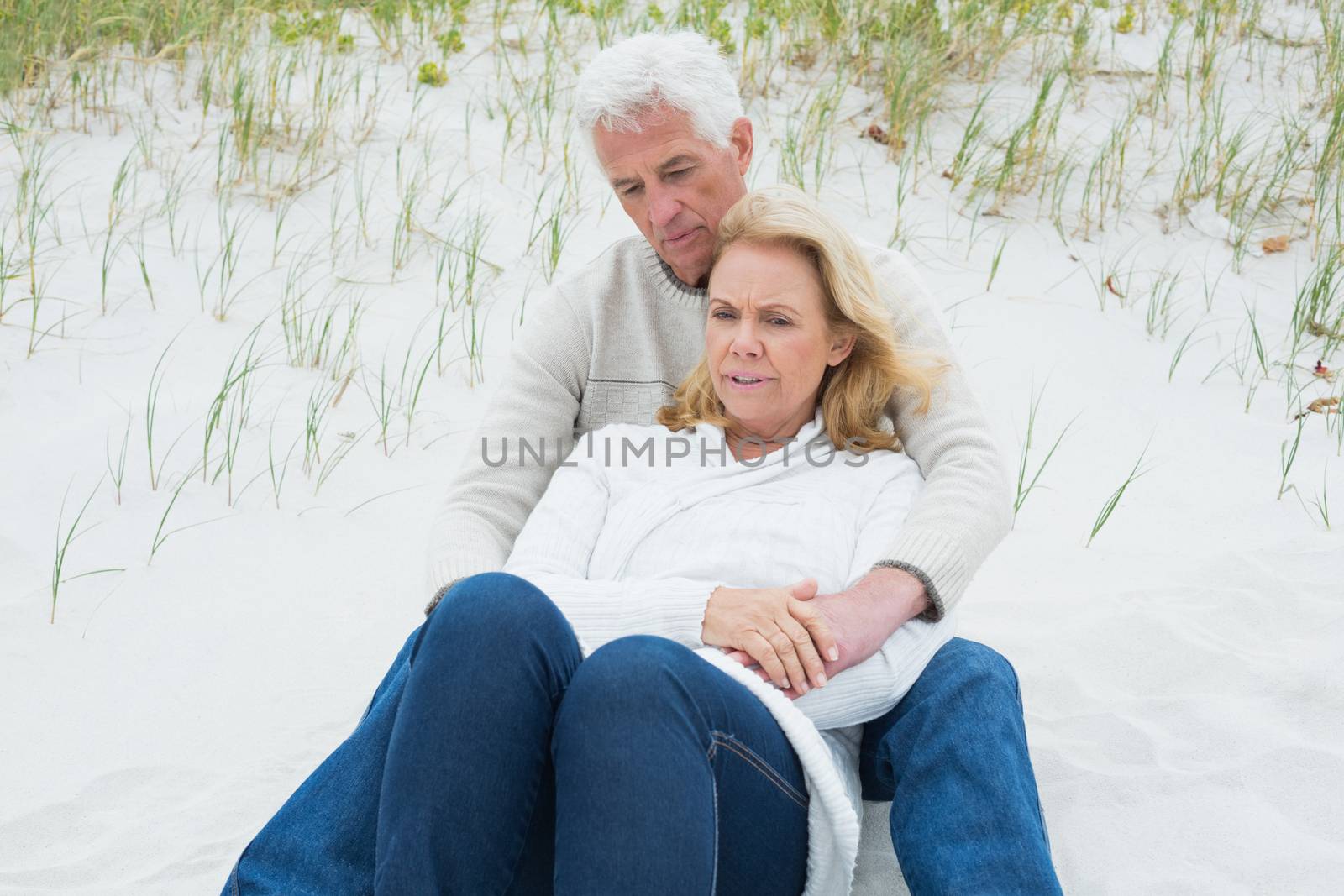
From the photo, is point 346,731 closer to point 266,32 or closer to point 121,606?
point 121,606

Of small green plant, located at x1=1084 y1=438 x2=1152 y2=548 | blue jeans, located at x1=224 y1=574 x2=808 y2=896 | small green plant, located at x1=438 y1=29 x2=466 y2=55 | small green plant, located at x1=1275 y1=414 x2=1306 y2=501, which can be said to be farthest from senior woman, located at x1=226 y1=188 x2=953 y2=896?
small green plant, located at x1=438 y1=29 x2=466 y2=55

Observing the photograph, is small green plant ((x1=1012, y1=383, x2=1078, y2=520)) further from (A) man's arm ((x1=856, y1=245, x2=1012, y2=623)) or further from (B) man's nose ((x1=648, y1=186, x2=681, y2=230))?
(B) man's nose ((x1=648, y1=186, x2=681, y2=230))

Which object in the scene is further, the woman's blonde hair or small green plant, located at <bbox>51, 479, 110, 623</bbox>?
small green plant, located at <bbox>51, 479, 110, 623</bbox>

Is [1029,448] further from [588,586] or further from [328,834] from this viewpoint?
[328,834]

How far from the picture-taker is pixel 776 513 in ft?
7.30

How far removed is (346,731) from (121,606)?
803 mm

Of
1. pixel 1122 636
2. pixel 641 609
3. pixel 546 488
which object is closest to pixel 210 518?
pixel 546 488

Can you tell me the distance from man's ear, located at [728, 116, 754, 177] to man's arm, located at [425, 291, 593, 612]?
18.9 inches

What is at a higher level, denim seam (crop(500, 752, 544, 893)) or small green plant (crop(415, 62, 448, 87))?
small green plant (crop(415, 62, 448, 87))

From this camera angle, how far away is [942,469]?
2293mm

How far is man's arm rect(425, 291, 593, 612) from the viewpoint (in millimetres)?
2352

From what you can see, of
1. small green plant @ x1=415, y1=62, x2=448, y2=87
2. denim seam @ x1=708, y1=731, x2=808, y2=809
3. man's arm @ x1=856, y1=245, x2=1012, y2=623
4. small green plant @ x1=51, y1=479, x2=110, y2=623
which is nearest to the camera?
denim seam @ x1=708, y1=731, x2=808, y2=809

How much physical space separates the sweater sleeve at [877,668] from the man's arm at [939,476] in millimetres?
33

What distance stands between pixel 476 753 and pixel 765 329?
98 cm
